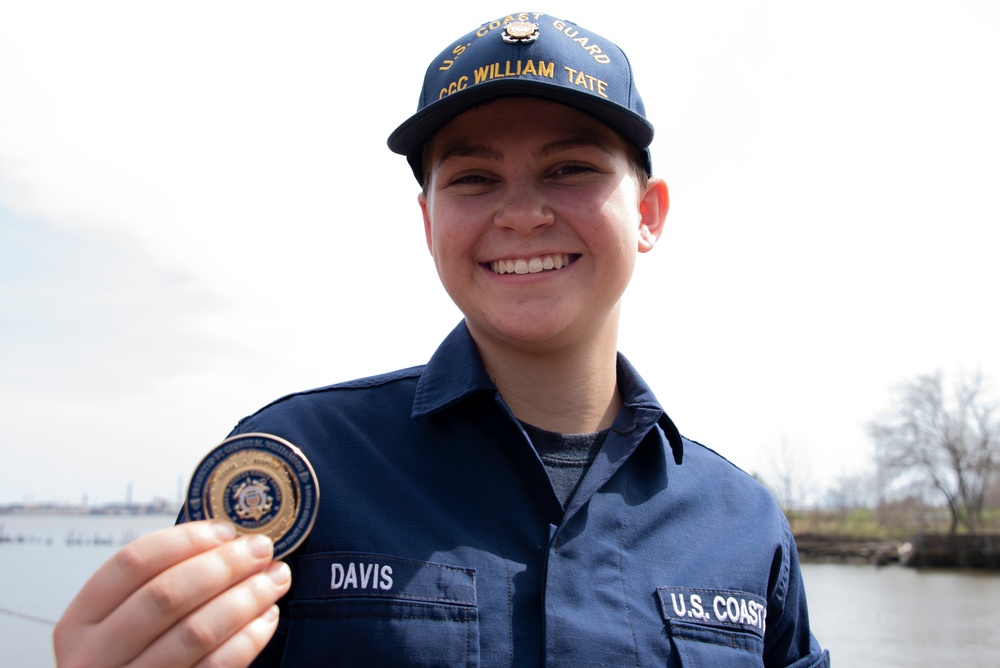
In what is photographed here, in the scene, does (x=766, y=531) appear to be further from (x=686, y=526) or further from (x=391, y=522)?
(x=391, y=522)

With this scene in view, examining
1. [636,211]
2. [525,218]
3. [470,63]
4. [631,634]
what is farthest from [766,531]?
[470,63]

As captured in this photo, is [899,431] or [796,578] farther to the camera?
[899,431]

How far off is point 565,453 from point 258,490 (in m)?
1.07

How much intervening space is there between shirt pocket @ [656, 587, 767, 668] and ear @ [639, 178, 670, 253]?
1.32 metres

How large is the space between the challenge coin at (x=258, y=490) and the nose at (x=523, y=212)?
99cm

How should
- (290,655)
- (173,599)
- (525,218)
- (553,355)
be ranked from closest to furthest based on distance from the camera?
(173,599)
(290,655)
(525,218)
(553,355)

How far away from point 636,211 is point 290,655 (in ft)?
5.81

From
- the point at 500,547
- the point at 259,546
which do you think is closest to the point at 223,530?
the point at 259,546

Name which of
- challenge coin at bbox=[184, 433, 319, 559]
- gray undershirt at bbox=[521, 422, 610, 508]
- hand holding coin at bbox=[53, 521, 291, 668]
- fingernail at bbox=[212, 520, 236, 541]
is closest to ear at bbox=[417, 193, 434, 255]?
gray undershirt at bbox=[521, 422, 610, 508]

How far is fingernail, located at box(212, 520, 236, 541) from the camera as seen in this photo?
153 cm

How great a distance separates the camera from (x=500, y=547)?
Result: 2.12 m

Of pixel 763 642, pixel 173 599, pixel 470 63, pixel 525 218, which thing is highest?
pixel 470 63

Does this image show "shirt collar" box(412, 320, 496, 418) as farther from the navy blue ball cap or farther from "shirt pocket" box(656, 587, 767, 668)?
"shirt pocket" box(656, 587, 767, 668)

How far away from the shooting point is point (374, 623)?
1952 millimetres
